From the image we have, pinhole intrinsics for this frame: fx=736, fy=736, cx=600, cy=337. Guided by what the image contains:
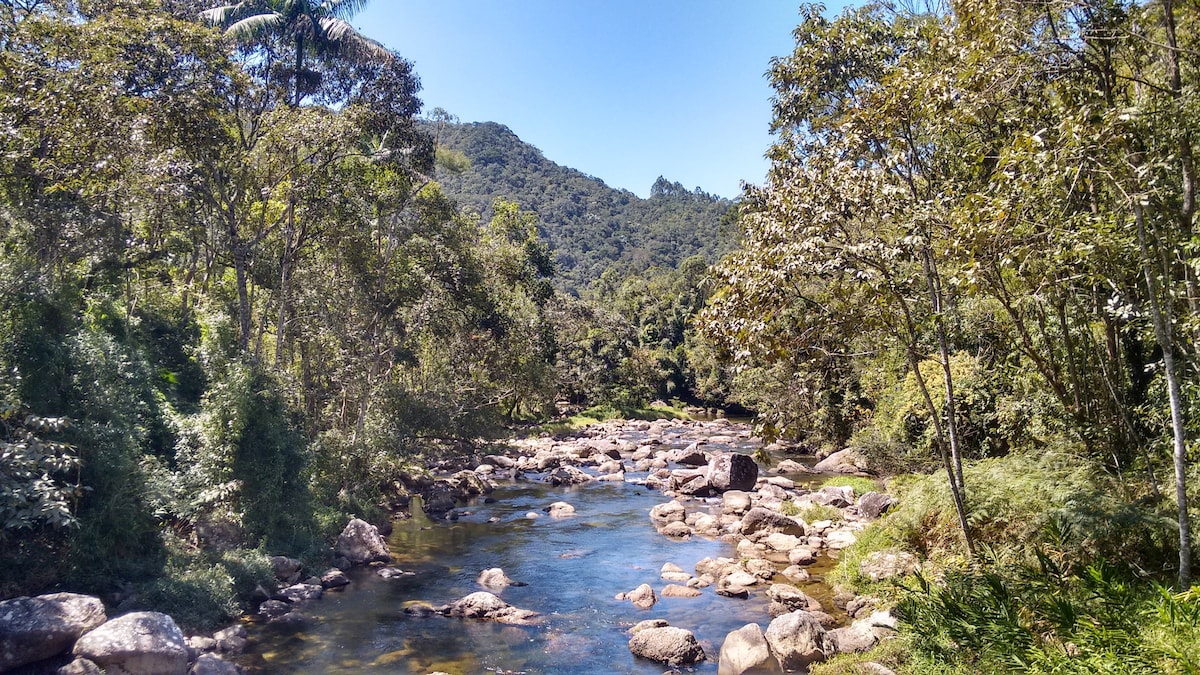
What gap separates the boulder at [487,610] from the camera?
48.3 ft

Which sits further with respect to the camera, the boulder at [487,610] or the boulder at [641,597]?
the boulder at [641,597]

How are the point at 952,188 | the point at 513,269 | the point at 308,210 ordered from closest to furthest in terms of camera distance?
the point at 952,188, the point at 308,210, the point at 513,269

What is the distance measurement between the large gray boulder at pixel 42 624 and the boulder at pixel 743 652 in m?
9.59

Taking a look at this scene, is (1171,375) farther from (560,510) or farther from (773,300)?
(560,510)

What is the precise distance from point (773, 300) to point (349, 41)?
21.2m

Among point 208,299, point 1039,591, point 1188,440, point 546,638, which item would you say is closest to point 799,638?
point 1039,591

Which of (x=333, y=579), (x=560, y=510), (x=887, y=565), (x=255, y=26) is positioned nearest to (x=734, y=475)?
(x=560, y=510)

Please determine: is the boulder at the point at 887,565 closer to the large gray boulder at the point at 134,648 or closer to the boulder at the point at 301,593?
the boulder at the point at 301,593

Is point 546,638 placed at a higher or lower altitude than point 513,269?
lower

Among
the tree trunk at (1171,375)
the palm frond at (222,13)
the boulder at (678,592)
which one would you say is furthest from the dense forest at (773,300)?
the boulder at (678,592)

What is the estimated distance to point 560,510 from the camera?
25.4m

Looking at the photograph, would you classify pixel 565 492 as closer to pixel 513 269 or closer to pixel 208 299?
pixel 513 269

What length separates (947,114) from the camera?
409 inches

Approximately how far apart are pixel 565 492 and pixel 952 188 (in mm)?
21377
